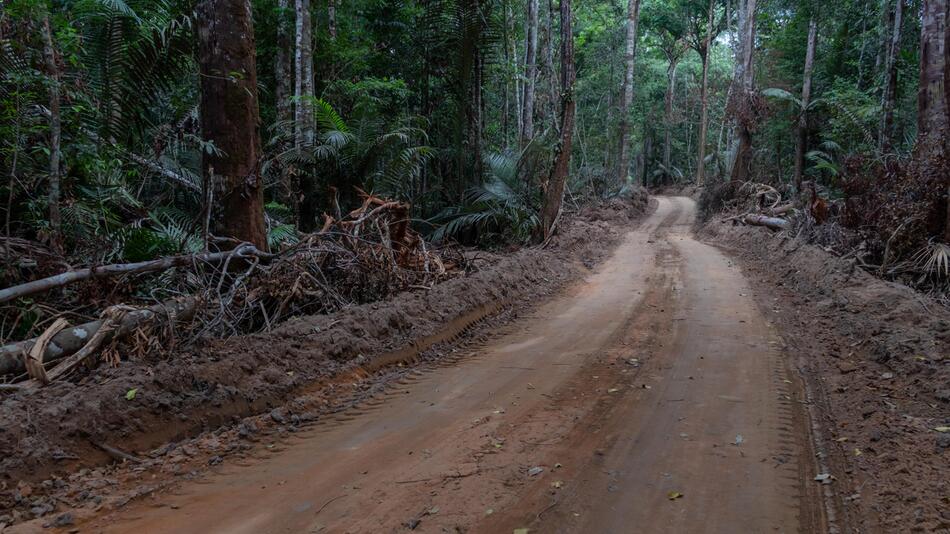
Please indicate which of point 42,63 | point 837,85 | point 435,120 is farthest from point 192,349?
point 837,85

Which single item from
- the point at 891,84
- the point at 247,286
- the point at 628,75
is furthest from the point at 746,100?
the point at 247,286

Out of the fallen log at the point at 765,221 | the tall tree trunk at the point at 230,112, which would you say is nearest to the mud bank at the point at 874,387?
the fallen log at the point at 765,221

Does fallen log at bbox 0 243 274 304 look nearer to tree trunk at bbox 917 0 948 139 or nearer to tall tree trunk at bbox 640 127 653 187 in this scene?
tree trunk at bbox 917 0 948 139

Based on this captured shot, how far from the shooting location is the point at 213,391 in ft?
14.3

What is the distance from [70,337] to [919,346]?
744 cm

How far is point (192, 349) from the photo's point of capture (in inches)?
186

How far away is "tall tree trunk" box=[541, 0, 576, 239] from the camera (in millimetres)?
12656

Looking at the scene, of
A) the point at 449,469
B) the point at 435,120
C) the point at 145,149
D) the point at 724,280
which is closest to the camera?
the point at 449,469

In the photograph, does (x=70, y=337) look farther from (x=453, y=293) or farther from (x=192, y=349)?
(x=453, y=293)

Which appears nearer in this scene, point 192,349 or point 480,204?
point 192,349

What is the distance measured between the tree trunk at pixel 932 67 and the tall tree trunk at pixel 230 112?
1059 cm

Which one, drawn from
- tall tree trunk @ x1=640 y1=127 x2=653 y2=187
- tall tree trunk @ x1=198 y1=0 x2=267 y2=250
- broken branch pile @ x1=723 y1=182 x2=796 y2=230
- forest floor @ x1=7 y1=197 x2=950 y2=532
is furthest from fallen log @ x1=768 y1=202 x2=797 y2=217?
tall tree trunk @ x1=640 y1=127 x2=653 y2=187

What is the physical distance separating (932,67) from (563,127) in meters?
6.70

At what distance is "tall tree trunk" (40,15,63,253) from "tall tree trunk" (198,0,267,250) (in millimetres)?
1324
